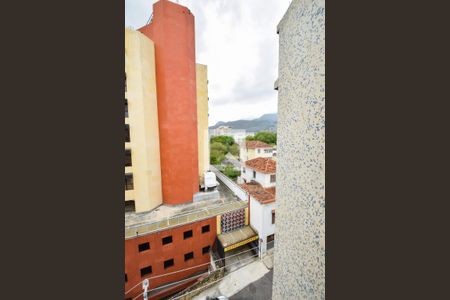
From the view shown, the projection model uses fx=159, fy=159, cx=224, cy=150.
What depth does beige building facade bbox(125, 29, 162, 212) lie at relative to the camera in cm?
891

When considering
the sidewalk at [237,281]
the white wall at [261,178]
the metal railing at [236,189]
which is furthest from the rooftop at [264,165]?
the sidewalk at [237,281]

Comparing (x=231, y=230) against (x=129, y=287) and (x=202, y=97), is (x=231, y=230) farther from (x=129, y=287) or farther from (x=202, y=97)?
(x=202, y=97)

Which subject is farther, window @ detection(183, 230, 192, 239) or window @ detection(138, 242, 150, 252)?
window @ detection(183, 230, 192, 239)

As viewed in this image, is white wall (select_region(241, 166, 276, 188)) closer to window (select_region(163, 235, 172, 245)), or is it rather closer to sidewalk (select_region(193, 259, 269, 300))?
sidewalk (select_region(193, 259, 269, 300))

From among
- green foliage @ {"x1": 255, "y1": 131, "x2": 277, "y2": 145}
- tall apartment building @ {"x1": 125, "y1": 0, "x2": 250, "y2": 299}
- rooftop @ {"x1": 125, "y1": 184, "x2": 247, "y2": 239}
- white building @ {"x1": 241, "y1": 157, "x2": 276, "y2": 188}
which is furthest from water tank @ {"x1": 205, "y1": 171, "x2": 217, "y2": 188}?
green foliage @ {"x1": 255, "y1": 131, "x2": 277, "y2": 145}

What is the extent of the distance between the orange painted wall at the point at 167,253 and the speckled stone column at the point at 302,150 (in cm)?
724

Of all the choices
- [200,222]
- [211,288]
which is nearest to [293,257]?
[211,288]

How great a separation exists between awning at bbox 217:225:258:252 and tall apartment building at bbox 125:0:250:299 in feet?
0.45

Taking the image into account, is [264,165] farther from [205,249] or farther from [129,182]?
[129,182]

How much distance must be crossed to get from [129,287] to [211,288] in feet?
14.9

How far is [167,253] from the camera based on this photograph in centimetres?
807

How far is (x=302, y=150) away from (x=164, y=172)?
10.1m

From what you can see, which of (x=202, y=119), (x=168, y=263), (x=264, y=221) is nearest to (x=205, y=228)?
(x=168, y=263)

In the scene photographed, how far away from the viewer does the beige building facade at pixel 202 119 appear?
14.6 m
